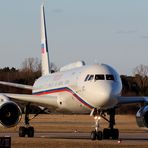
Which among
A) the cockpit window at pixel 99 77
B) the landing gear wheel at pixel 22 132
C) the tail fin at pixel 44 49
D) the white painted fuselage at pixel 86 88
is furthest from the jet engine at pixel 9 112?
the tail fin at pixel 44 49

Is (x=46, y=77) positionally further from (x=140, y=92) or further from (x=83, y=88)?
(x=140, y=92)

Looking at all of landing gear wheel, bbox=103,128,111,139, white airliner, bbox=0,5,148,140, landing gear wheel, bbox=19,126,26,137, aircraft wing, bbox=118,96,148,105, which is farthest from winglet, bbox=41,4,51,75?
landing gear wheel, bbox=103,128,111,139

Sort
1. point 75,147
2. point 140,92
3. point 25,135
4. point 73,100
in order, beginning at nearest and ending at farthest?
point 75,147, point 73,100, point 25,135, point 140,92

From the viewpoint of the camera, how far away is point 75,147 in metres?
32.6

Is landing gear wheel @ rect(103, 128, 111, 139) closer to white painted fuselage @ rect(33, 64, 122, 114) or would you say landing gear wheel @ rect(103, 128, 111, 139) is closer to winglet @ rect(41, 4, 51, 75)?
white painted fuselage @ rect(33, 64, 122, 114)

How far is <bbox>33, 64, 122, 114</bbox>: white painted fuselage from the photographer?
38.4 meters

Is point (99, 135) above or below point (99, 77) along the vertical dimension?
below

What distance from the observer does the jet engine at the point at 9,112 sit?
133ft

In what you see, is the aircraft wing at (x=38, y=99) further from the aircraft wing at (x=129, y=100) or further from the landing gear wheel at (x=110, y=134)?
the aircraft wing at (x=129, y=100)

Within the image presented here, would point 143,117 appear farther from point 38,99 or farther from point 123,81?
point 123,81

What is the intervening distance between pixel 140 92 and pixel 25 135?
6292 cm

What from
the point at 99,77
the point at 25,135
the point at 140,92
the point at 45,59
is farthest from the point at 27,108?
Result: the point at 140,92

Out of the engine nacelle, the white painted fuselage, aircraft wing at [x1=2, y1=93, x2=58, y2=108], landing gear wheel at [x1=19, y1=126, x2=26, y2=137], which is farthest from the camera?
landing gear wheel at [x1=19, y1=126, x2=26, y2=137]

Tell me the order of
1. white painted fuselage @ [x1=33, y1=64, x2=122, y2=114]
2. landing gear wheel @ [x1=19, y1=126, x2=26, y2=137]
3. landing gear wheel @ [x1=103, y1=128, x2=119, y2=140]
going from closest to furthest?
1. white painted fuselage @ [x1=33, y1=64, x2=122, y2=114]
2. landing gear wheel @ [x1=103, y1=128, x2=119, y2=140]
3. landing gear wheel @ [x1=19, y1=126, x2=26, y2=137]
